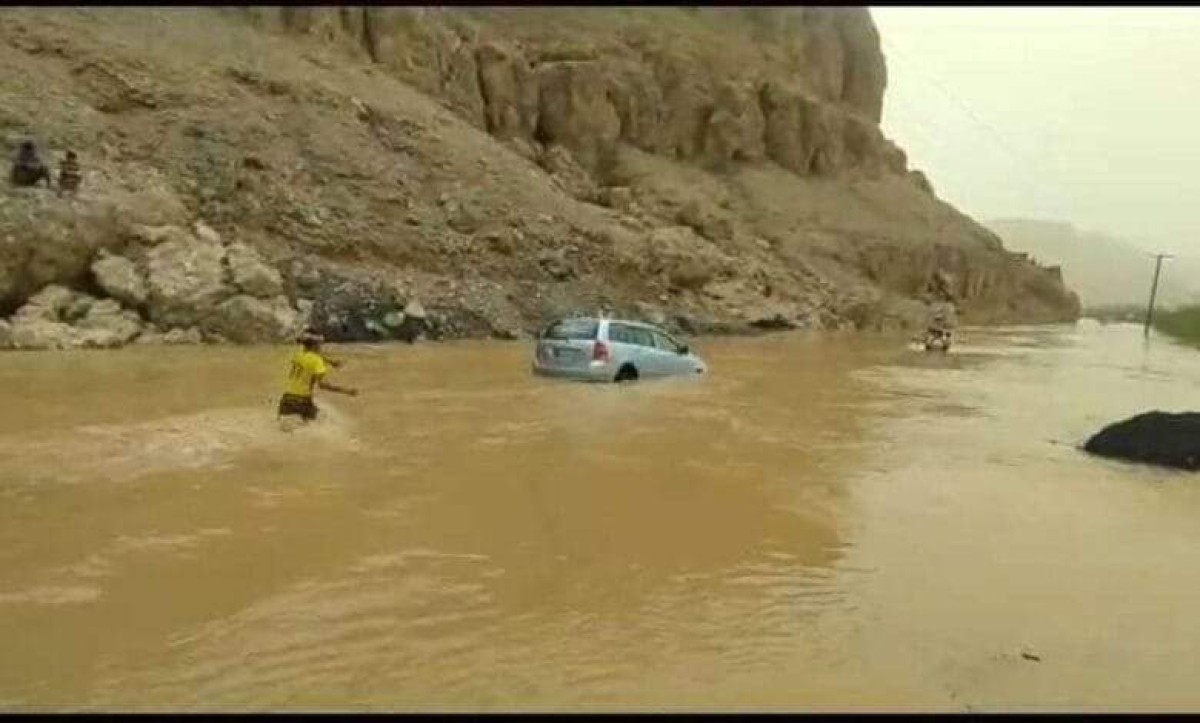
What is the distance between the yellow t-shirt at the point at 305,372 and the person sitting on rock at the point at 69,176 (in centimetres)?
1372

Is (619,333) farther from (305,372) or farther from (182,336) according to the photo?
(182,336)

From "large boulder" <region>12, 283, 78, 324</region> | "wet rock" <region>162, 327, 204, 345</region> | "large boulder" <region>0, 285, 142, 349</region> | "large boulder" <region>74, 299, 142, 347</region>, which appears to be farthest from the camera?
"wet rock" <region>162, 327, 204, 345</region>

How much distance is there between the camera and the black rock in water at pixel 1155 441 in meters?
12.4

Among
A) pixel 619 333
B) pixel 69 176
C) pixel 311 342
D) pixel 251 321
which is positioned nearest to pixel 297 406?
pixel 311 342

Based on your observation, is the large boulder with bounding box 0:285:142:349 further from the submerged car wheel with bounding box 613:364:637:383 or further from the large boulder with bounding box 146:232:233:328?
the submerged car wheel with bounding box 613:364:637:383

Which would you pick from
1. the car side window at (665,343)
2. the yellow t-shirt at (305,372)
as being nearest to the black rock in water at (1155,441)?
the car side window at (665,343)

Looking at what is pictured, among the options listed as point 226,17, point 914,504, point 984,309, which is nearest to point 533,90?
point 226,17

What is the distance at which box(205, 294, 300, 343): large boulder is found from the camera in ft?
72.8

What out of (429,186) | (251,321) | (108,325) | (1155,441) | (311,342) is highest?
(429,186)

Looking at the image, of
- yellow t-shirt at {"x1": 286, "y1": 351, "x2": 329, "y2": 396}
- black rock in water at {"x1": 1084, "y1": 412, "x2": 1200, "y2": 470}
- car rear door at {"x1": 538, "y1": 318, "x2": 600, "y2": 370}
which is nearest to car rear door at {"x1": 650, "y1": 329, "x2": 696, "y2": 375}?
car rear door at {"x1": 538, "y1": 318, "x2": 600, "y2": 370}

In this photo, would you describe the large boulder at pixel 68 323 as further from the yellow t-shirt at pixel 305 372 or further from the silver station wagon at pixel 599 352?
the yellow t-shirt at pixel 305 372

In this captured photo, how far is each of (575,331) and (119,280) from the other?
30.3 ft

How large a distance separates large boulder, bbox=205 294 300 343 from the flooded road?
23.4 feet

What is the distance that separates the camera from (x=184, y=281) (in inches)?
869
